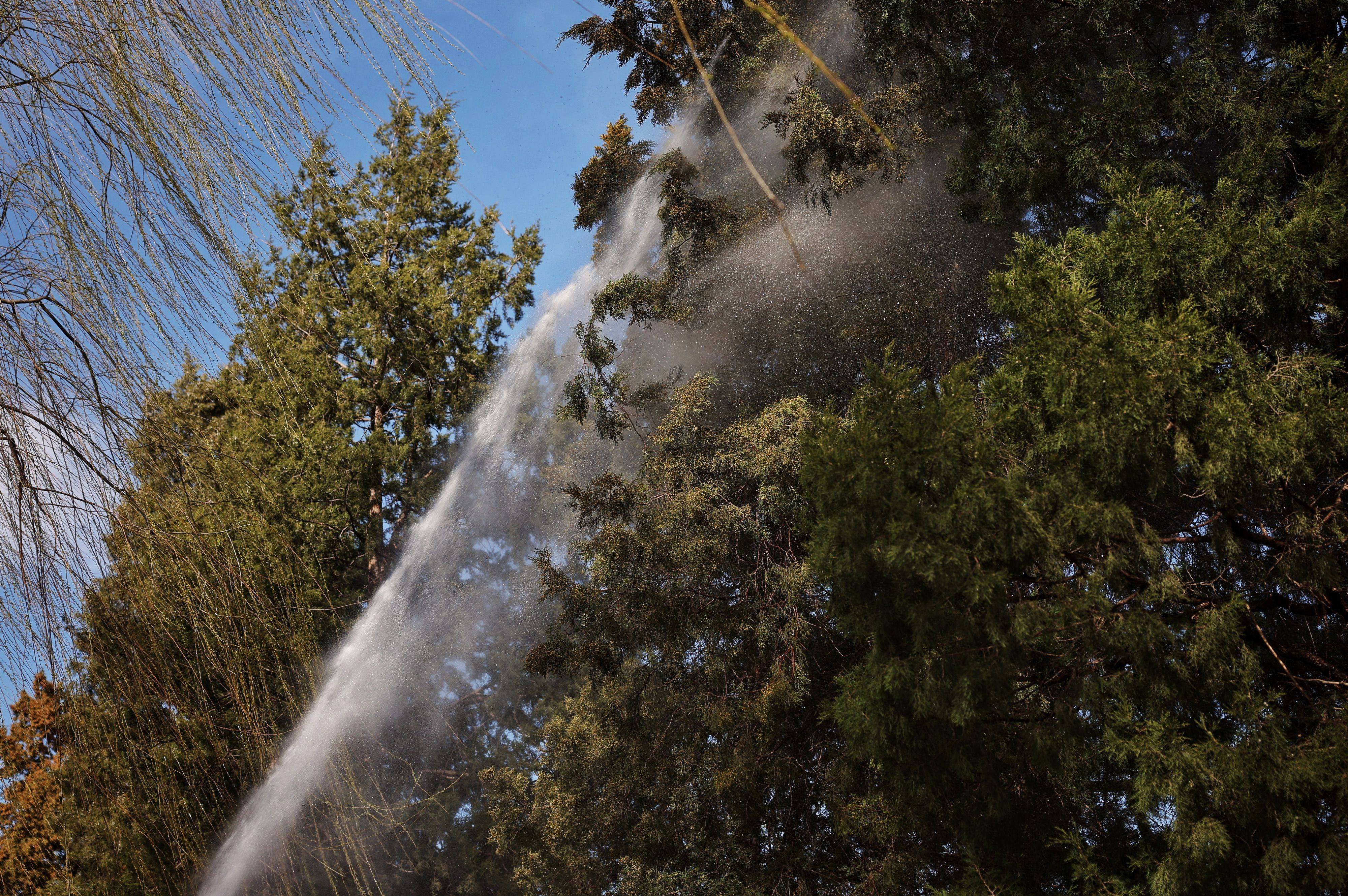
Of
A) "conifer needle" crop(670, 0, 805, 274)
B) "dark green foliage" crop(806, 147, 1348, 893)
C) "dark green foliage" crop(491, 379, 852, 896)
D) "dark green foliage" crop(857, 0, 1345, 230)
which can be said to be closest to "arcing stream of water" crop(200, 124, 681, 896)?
"conifer needle" crop(670, 0, 805, 274)

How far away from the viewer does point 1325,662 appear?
14.6ft

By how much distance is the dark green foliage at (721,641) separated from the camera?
7641 millimetres

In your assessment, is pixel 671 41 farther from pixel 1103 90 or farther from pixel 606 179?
pixel 1103 90

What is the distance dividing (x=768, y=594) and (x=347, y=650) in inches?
262

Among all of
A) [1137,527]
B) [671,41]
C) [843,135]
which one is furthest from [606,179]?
[1137,527]

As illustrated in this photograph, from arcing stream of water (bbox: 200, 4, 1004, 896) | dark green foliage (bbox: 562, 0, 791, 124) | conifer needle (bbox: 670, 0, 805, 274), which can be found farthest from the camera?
dark green foliage (bbox: 562, 0, 791, 124)

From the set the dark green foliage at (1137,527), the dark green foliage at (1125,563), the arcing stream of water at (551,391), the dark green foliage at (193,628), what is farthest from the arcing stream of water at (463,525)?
the dark green foliage at (193,628)

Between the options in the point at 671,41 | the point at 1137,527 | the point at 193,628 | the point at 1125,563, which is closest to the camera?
the point at 193,628

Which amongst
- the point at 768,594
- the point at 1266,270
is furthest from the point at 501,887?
the point at 1266,270

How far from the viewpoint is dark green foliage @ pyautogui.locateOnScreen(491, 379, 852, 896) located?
7641 mm

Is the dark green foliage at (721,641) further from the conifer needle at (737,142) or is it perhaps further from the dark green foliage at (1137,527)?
the conifer needle at (737,142)

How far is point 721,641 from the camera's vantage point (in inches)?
318

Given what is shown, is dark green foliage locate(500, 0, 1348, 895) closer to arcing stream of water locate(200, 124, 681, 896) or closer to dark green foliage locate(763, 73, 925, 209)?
dark green foliage locate(763, 73, 925, 209)

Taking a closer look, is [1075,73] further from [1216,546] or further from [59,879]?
[59,879]
